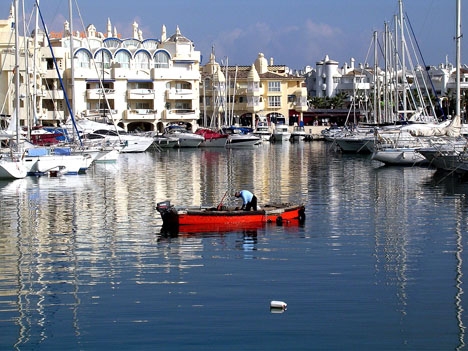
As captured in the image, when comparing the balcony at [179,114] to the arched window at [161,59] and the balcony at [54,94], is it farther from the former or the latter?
the balcony at [54,94]

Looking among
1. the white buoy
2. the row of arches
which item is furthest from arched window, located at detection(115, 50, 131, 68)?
the white buoy

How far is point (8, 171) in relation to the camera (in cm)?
4625

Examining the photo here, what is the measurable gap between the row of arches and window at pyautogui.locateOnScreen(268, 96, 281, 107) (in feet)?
76.5

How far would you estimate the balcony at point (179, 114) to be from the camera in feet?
341

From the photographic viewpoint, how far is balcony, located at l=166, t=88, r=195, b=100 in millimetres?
104438

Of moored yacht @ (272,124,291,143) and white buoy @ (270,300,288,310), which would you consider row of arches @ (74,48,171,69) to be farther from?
white buoy @ (270,300,288,310)

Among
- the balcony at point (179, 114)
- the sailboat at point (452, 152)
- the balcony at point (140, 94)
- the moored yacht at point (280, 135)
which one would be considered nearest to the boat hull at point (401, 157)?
the sailboat at point (452, 152)

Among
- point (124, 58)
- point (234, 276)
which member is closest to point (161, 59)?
point (124, 58)

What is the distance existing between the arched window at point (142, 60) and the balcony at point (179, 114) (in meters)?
5.73

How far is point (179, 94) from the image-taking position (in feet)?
344

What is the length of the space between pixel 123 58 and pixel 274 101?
28.2 m

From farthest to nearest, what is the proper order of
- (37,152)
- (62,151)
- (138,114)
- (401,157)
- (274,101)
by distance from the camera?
(274,101) → (138,114) → (401,157) → (62,151) → (37,152)

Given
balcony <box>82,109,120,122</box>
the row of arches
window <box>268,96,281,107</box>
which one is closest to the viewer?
balcony <box>82,109,120,122</box>

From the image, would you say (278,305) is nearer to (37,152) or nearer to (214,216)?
(214,216)
